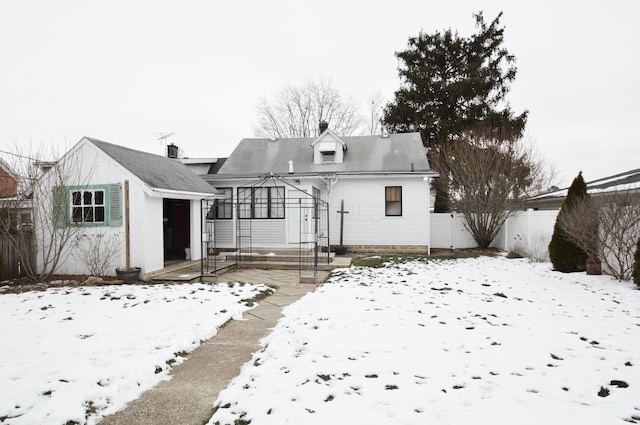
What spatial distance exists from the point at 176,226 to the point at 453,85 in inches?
700

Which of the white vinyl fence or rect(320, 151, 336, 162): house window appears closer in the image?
the white vinyl fence

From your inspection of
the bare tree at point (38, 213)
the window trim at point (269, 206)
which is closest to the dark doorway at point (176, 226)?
the window trim at point (269, 206)

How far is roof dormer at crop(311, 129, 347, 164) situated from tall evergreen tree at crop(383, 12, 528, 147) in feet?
26.5

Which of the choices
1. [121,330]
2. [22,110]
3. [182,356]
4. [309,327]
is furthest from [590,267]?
[22,110]

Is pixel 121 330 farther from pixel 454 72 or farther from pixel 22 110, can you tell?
pixel 454 72

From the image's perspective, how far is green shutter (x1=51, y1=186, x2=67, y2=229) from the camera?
908cm

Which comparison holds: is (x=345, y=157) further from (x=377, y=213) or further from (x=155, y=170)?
(x=155, y=170)

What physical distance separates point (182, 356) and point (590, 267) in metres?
9.63

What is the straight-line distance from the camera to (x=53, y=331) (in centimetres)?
505

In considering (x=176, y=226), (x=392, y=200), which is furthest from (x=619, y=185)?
(x=176, y=226)

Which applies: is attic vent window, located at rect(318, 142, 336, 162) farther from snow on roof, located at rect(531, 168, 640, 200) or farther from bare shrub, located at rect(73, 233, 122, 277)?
bare shrub, located at rect(73, 233, 122, 277)

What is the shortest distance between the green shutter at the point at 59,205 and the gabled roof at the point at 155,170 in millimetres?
1479

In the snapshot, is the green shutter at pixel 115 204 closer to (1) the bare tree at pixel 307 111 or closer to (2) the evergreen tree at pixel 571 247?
(2) the evergreen tree at pixel 571 247

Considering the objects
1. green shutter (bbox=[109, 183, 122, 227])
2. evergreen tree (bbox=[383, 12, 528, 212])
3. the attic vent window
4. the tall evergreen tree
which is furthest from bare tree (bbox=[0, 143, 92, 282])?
the tall evergreen tree
